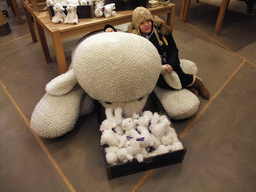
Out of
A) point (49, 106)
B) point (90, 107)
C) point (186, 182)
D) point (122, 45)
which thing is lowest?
point (186, 182)

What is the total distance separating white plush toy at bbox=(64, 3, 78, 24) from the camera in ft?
4.42

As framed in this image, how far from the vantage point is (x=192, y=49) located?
2.03m

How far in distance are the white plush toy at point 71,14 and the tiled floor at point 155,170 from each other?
21.4 inches

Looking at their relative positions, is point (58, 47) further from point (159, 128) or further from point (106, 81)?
point (159, 128)

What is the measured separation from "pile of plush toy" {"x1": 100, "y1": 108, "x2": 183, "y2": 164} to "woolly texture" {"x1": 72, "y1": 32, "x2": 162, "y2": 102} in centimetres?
12

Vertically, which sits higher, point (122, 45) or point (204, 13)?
point (122, 45)

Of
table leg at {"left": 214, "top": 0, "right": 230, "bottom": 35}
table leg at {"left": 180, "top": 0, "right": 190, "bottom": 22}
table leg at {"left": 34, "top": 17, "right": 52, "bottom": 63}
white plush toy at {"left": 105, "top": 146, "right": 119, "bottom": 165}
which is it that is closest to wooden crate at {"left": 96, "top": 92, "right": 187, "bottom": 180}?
white plush toy at {"left": 105, "top": 146, "right": 119, "bottom": 165}

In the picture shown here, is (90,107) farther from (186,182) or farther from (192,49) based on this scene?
(192,49)

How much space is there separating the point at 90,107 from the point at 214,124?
0.82 m

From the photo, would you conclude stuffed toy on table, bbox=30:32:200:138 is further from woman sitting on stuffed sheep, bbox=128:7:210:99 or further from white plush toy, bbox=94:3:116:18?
white plush toy, bbox=94:3:116:18

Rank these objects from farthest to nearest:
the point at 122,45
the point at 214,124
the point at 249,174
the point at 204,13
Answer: the point at 204,13, the point at 214,124, the point at 249,174, the point at 122,45

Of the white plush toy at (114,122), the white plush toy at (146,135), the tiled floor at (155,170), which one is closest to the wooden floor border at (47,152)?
the tiled floor at (155,170)

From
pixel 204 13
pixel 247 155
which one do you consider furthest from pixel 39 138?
pixel 204 13

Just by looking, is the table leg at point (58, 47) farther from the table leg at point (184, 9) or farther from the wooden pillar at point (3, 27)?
the table leg at point (184, 9)
